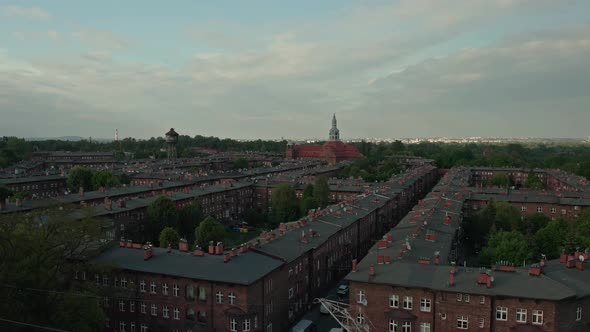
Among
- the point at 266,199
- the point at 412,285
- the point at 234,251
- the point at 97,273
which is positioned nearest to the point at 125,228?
the point at 97,273

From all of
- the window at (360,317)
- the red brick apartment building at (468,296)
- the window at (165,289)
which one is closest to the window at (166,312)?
the window at (165,289)

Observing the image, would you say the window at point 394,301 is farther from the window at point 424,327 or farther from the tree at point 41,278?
the tree at point 41,278

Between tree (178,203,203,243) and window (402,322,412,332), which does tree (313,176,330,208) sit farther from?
window (402,322,412,332)

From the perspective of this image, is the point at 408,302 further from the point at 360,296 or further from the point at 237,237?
the point at 237,237

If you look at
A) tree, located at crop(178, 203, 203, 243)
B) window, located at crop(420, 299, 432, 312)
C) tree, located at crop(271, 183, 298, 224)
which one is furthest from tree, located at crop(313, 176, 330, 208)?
window, located at crop(420, 299, 432, 312)

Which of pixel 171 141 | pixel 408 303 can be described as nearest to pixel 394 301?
pixel 408 303

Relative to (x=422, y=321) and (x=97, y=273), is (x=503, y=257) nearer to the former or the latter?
(x=422, y=321)

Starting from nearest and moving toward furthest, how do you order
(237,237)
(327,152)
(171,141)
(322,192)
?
(237,237) → (322,192) → (171,141) → (327,152)
